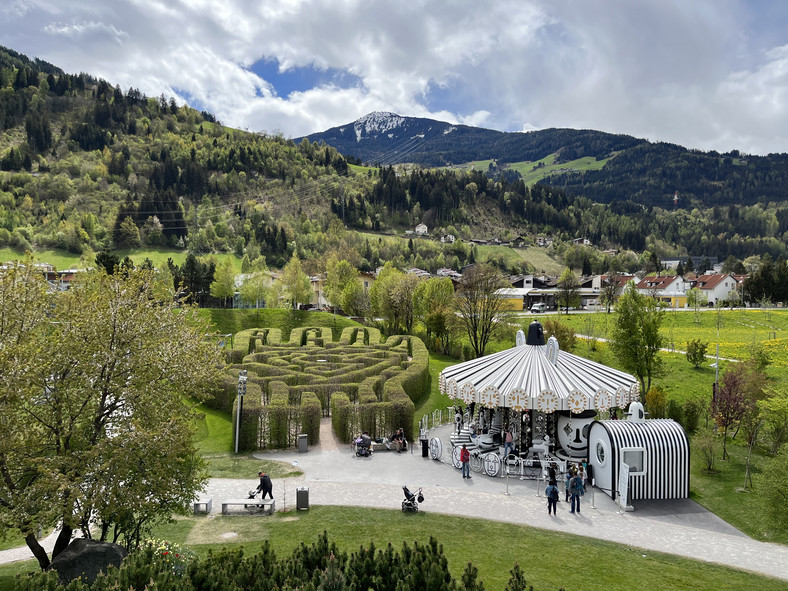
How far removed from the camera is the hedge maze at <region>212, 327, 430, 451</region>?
23688 mm

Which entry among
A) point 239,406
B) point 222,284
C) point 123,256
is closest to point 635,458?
point 239,406

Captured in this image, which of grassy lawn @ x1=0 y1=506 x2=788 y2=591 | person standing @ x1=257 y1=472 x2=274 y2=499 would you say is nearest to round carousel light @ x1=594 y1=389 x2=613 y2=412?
grassy lawn @ x1=0 y1=506 x2=788 y2=591

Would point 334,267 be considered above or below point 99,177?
below

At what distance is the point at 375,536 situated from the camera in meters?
14.4

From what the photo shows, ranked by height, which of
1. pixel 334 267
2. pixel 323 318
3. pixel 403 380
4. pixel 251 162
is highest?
pixel 251 162

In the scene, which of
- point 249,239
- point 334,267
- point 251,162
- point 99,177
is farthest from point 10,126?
point 334,267

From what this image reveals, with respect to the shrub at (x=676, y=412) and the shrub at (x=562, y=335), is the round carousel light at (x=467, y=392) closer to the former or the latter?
the shrub at (x=676, y=412)

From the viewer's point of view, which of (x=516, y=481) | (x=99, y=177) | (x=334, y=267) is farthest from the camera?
(x=99, y=177)

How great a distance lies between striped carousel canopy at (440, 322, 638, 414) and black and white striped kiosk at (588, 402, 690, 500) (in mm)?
2457

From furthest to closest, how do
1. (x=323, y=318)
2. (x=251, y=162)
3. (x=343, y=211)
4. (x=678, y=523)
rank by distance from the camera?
(x=251, y=162)
(x=343, y=211)
(x=323, y=318)
(x=678, y=523)

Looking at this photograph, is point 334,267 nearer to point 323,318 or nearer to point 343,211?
point 323,318

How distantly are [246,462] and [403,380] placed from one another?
10670mm

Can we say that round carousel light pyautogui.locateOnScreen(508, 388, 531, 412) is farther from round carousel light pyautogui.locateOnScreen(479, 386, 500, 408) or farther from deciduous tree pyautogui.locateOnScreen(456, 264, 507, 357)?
deciduous tree pyautogui.locateOnScreen(456, 264, 507, 357)

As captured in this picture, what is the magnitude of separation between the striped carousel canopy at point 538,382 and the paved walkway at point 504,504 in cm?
322
